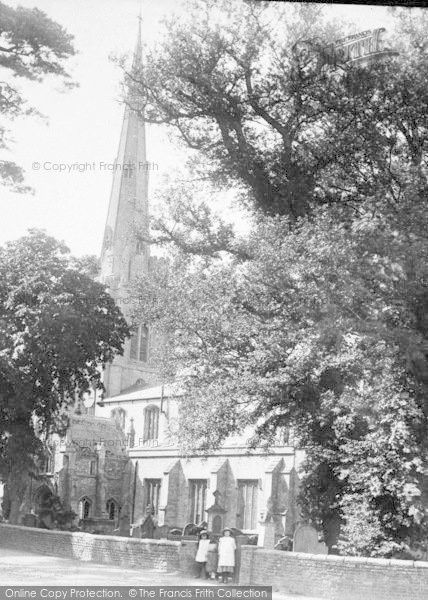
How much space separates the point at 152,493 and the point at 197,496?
333cm

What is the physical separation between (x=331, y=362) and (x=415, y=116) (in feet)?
18.2

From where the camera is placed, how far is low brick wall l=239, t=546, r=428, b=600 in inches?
487

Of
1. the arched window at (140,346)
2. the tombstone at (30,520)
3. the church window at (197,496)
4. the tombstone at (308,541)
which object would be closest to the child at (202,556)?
the tombstone at (308,541)

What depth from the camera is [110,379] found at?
40.8 metres

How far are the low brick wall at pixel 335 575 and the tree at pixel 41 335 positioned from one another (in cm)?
766

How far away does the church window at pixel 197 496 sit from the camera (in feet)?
98.1

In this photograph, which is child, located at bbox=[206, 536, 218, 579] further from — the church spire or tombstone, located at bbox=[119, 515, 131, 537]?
tombstone, located at bbox=[119, 515, 131, 537]

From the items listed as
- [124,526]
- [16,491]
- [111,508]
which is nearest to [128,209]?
[16,491]

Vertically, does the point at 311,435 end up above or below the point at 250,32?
below

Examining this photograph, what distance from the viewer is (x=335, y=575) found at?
13.0 m

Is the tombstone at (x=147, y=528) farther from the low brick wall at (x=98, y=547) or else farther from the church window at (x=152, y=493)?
the low brick wall at (x=98, y=547)

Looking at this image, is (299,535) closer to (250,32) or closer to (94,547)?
(94,547)

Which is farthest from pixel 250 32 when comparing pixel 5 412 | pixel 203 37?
pixel 5 412

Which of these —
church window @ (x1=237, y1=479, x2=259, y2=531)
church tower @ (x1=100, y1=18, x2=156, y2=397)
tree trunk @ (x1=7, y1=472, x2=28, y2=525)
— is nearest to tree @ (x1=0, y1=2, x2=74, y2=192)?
church tower @ (x1=100, y1=18, x2=156, y2=397)
